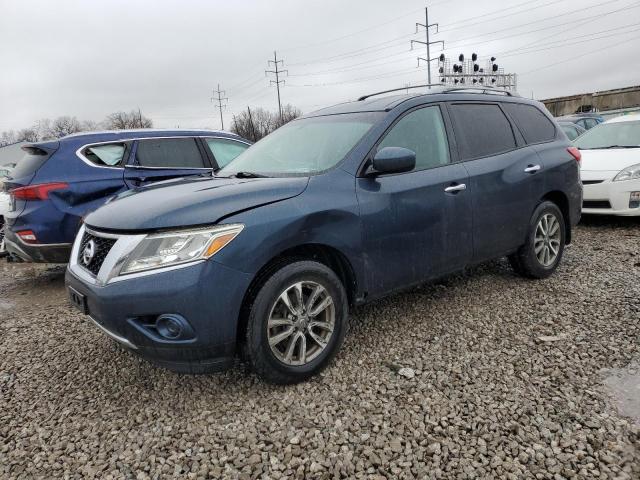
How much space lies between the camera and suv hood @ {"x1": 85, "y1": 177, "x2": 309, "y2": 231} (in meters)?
2.49

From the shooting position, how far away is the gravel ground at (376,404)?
86.5 inches

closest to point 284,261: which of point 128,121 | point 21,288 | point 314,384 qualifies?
point 314,384

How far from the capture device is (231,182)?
3049 millimetres

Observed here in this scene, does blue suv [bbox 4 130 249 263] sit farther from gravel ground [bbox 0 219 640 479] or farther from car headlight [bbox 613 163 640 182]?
car headlight [bbox 613 163 640 182]

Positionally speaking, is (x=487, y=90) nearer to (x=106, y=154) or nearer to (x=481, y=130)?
(x=481, y=130)

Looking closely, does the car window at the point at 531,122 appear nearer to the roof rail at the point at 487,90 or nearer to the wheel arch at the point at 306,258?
the roof rail at the point at 487,90

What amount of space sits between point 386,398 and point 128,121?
261 ft

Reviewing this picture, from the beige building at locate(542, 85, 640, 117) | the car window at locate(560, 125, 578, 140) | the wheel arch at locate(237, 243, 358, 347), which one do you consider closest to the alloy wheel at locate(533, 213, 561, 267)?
the wheel arch at locate(237, 243, 358, 347)

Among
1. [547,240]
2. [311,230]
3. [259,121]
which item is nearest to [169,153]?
[311,230]

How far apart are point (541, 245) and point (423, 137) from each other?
71.3 inches

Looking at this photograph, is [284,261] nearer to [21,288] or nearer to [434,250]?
[434,250]

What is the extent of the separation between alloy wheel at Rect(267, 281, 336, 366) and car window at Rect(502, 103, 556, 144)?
2.78m

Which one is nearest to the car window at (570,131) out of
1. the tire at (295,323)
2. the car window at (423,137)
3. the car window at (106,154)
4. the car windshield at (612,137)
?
the car windshield at (612,137)

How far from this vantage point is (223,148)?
243 inches
